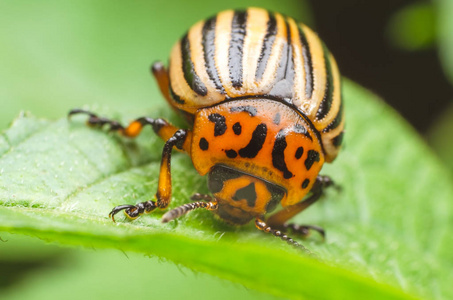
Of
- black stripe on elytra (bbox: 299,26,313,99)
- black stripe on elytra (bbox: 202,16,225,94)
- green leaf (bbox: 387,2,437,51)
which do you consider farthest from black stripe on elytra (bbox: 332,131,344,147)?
green leaf (bbox: 387,2,437,51)

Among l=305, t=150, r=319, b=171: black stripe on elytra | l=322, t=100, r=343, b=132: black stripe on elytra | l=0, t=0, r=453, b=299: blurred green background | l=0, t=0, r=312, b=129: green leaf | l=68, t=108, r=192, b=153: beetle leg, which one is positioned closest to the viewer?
l=305, t=150, r=319, b=171: black stripe on elytra

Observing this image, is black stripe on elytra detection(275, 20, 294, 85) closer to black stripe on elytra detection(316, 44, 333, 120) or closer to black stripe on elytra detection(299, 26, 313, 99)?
black stripe on elytra detection(299, 26, 313, 99)

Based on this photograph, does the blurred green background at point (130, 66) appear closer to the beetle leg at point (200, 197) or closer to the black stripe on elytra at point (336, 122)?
the beetle leg at point (200, 197)

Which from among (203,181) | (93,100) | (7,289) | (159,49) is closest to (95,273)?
(7,289)

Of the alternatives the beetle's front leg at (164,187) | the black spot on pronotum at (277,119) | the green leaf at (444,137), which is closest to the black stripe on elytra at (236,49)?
the black spot on pronotum at (277,119)

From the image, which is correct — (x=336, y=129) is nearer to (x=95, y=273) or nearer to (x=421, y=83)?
(x=95, y=273)
